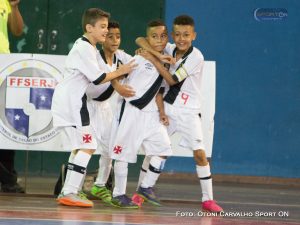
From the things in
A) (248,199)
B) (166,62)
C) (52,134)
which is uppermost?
(166,62)

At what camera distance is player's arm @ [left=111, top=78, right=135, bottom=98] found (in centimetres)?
860

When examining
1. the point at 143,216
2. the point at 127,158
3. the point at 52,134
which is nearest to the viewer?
the point at 143,216

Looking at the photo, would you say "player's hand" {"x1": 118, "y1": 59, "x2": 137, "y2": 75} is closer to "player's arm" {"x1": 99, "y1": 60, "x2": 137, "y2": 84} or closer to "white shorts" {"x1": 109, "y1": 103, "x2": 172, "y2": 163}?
"player's arm" {"x1": 99, "y1": 60, "x2": 137, "y2": 84}

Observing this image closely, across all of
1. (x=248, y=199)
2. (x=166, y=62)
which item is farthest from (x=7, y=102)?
(x=248, y=199)

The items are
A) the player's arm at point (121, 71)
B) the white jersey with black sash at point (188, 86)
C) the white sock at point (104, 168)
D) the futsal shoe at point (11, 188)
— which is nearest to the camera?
the player's arm at point (121, 71)

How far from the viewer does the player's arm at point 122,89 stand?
8602mm

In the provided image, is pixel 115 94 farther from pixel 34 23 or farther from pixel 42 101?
pixel 34 23

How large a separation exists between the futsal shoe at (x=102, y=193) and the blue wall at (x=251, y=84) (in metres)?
3.18

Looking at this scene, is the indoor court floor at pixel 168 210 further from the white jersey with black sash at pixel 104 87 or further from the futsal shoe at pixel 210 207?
the white jersey with black sash at pixel 104 87

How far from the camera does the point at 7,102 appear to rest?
9.41 meters

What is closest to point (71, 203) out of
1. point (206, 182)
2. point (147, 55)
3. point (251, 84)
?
point (206, 182)

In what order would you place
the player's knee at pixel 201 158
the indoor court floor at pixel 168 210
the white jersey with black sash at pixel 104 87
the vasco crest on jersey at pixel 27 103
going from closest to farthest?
the indoor court floor at pixel 168 210, the player's knee at pixel 201 158, the white jersey with black sash at pixel 104 87, the vasco crest on jersey at pixel 27 103

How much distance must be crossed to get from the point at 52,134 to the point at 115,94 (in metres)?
0.77
